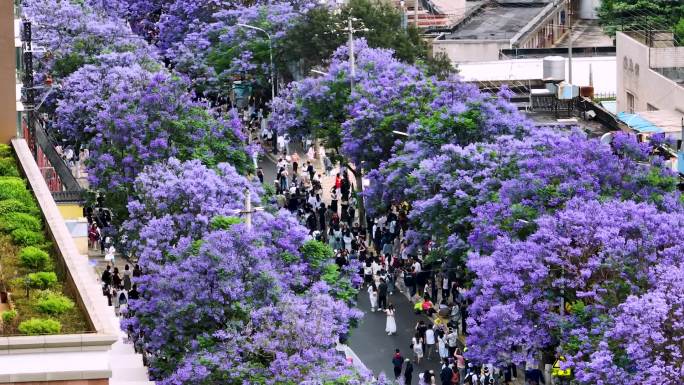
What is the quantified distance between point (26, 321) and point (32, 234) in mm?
6578

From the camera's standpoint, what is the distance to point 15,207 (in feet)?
146

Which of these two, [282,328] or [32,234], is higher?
[32,234]

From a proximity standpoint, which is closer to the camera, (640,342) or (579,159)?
(640,342)

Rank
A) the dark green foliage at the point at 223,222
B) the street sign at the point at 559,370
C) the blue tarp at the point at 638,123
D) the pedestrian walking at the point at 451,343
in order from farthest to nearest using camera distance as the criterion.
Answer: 1. the blue tarp at the point at 638,123
2. the pedestrian walking at the point at 451,343
3. the dark green foliage at the point at 223,222
4. the street sign at the point at 559,370

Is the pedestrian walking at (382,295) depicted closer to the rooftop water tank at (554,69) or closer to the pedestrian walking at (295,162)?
the pedestrian walking at (295,162)

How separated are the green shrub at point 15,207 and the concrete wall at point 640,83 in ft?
144

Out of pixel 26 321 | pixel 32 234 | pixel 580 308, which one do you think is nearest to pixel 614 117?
pixel 580 308

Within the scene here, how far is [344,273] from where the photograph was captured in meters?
59.8

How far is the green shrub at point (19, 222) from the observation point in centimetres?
4275

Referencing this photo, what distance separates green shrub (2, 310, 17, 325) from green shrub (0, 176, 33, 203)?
29.9 feet

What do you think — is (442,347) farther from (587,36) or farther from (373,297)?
(587,36)

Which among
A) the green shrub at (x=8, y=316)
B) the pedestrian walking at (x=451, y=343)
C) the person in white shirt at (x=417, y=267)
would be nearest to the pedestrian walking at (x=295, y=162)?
the person in white shirt at (x=417, y=267)

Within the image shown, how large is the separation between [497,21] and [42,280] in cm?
8532

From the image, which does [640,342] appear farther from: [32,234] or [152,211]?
[152,211]
